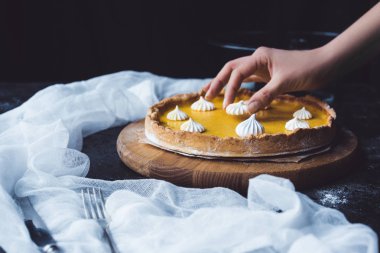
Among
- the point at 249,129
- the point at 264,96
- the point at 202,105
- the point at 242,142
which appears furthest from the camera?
the point at 202,105

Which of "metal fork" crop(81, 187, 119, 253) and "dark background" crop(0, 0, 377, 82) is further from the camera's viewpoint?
"dark background" crop(0, 0, 377, 82)

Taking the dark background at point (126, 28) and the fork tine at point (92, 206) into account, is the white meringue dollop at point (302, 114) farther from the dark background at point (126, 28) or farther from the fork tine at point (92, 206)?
the dark background at point (126, 28)

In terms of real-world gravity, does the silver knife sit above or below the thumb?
below

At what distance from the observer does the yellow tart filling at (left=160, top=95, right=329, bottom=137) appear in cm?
168

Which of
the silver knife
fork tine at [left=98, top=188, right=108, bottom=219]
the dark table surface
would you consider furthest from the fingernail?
the silver knife

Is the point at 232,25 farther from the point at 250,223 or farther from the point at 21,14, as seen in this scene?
the point at 250,223

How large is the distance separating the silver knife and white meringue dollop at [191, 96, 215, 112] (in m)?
0.83

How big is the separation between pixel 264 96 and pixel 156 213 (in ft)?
2.34

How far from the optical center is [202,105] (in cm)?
191

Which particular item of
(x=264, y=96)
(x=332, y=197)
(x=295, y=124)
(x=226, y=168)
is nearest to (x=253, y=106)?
(x=264, y=96)

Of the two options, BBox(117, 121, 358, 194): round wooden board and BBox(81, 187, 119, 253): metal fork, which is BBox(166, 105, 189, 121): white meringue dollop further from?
BBox(81, 187, 119, 253): metal fork

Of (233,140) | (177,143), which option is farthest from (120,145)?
(233,140)

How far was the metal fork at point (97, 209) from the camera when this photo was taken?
1.05 m

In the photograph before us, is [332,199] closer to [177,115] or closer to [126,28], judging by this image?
[177,115]
